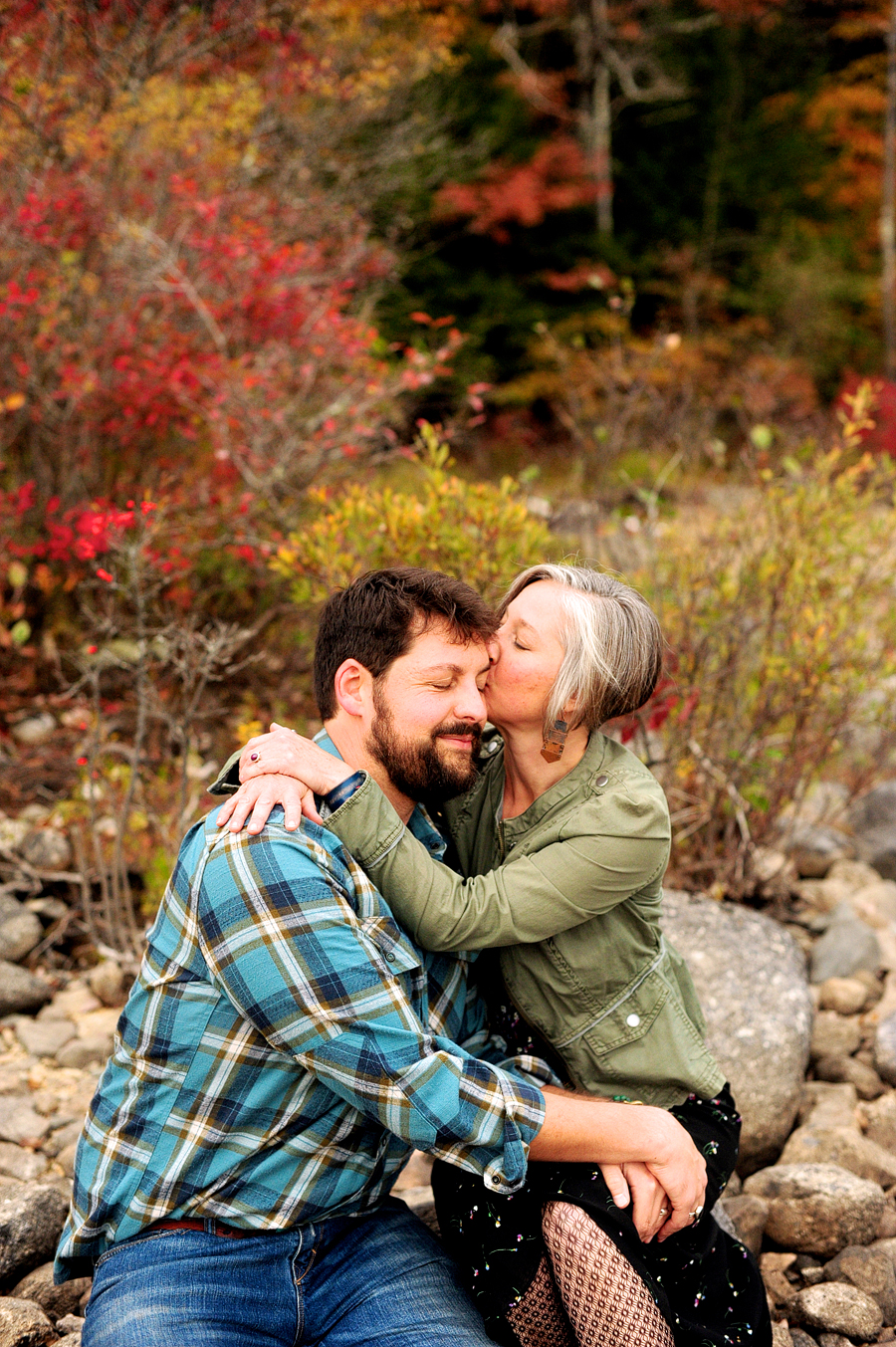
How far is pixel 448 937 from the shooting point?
2.11m

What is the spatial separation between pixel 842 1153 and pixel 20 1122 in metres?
2.43

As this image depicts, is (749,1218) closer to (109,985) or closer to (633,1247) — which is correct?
(633,1247)

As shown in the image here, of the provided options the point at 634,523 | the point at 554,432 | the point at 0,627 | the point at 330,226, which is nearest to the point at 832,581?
the point at 634,523

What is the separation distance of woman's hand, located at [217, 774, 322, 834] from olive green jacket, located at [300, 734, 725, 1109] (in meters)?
0.07

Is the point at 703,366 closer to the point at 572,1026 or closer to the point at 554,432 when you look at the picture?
the point at 554,432

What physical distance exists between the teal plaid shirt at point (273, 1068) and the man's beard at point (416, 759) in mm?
259

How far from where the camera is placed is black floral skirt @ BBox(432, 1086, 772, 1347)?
2074 mm

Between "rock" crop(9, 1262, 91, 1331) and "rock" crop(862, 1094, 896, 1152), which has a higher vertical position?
"rock" crop(9, 1262, 91, 1331)

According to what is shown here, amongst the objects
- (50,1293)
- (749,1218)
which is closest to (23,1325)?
(50,1293)

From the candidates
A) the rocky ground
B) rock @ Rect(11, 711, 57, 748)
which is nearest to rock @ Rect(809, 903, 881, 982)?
the rocky ground

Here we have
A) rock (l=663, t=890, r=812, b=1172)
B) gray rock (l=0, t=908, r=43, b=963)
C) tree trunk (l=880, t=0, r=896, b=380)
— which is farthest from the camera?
tree trunk (l=880, t=0, r=896, b=380)

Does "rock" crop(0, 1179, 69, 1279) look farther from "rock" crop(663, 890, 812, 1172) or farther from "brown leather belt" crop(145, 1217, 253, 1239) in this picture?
"rock" crop(663, 890, 812, 1172)

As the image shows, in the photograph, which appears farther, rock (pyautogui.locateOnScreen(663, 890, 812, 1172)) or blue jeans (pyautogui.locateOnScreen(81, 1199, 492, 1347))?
rock (pyautogui.locateOnScreen(663, 890, 812, 1172))

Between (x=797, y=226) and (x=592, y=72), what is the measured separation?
3.57 metres
